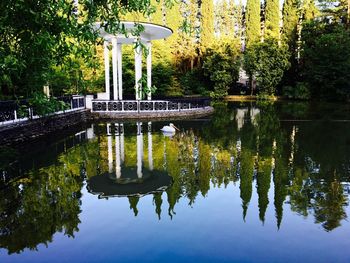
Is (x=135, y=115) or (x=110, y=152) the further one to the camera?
(x=135, y=115)

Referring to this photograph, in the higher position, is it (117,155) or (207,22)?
(207,22)

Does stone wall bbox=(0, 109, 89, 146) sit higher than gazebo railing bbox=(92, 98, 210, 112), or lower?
lower

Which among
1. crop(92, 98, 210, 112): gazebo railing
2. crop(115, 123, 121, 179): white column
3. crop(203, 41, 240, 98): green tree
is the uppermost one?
crop(203, 41, 240, 98): green tree

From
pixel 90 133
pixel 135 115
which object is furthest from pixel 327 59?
pixel 90 133

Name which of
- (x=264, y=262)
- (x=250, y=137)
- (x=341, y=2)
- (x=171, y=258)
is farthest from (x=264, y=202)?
(x=341, y=2)

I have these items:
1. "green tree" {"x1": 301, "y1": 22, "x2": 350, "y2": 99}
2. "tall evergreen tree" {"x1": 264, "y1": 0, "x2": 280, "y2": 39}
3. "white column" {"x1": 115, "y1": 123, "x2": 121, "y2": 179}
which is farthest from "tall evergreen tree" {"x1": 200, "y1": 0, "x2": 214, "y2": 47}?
"white column" {"x1": 115, "y1": 123, "x2": 121, "y2": 179}

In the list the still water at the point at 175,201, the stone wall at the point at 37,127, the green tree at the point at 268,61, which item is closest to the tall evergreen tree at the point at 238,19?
the green tree at the point at 268,61

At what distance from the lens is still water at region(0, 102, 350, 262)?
17.2 ft

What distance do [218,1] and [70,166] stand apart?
45215mm

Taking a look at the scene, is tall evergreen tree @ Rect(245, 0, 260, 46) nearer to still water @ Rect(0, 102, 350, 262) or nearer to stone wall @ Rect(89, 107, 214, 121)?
stone wall @ Rect(89, 107, 214, 121)

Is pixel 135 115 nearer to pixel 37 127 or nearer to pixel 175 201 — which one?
pixel 37 127

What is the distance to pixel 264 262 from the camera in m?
4.80

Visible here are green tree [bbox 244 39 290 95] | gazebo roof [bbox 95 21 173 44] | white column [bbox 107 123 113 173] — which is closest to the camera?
white column [bbox 107 123 113 173]

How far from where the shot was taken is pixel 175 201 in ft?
23.9
